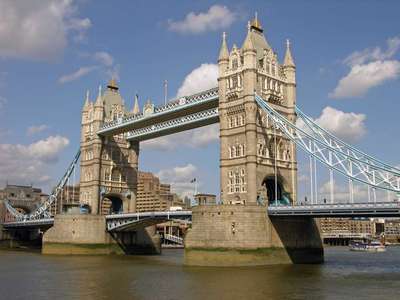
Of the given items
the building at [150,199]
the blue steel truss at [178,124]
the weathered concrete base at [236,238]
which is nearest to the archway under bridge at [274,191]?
the weathered concrete base at [236,238]

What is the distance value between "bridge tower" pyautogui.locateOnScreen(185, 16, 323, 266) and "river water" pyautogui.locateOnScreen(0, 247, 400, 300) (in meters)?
2.76

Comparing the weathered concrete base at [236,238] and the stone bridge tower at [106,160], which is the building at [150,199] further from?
the weathered concrete base at [236,238]

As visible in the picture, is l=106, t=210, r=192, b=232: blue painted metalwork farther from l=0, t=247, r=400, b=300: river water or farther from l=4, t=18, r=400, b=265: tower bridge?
l=0, t=247, r=400, b=300: river water

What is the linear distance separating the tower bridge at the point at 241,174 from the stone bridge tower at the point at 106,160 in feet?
0.54

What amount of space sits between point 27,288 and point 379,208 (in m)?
26.1

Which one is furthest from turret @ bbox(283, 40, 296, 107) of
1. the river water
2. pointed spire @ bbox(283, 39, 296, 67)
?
the river water

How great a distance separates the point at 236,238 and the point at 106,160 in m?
35.0

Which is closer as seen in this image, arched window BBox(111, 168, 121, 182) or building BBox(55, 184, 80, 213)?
building BBox(55, 184, 80, 213)

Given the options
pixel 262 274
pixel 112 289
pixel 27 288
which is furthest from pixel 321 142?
pixel 27 288

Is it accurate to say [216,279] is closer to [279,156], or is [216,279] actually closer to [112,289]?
[112,289]

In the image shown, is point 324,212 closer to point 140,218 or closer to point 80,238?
point 140,218

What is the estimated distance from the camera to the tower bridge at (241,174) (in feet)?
158

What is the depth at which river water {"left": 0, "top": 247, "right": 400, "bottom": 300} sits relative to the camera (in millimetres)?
31188

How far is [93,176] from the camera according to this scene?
254 ft
